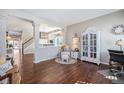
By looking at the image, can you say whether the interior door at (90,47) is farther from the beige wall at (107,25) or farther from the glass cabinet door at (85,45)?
the beige wall at (107,25)

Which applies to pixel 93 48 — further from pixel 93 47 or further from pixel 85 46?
pixel 85 46

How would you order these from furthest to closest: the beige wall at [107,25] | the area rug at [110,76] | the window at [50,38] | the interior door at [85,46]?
the window at [50,38], the interior door at [85,46], the area rug at [110,76], the beige wall at [107,25]

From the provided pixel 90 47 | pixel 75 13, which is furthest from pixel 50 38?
pixel 75 13

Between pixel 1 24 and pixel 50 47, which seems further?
pixel 50 47

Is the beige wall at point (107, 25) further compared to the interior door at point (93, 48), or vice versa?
the interior door at point (93, 48)

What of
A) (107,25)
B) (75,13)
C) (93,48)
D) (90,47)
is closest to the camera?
(75,13)

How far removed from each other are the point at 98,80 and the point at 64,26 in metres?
1.61

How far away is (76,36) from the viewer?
9.27 ft

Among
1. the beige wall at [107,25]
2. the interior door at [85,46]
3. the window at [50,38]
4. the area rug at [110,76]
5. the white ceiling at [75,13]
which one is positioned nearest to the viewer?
the white ceiling at [75,13]

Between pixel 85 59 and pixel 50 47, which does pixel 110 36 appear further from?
pixel 50 47

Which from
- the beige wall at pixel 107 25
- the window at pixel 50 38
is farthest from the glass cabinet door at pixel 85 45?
the window at pixel 50 38
